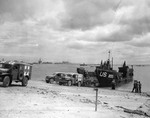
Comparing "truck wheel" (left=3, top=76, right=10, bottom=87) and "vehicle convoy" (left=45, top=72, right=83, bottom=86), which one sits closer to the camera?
"truck wheel" (left=3, top=76, right=10, bottom=87)

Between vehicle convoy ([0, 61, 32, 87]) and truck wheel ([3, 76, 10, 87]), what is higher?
vehicle convoy ([0, 61, 32, 87])

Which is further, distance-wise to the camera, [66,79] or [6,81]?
[66,79]

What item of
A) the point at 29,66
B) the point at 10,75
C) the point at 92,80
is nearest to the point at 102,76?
the point at 92,80

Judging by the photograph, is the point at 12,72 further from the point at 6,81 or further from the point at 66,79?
A: the point at 66,79

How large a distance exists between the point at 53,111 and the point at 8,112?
1.97 metres

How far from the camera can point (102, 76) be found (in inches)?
1633

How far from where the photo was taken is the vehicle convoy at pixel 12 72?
17.6 metres

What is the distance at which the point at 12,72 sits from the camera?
1839 cm

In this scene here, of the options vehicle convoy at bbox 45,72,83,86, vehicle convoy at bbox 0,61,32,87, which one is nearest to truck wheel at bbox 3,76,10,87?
vehicle convoy at bbox 0,61,32,87

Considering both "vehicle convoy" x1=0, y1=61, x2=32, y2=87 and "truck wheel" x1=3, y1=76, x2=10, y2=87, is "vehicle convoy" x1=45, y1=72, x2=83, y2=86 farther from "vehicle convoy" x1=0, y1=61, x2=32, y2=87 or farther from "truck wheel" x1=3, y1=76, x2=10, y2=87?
"truck wheel" x1=3, y1=76, x2=10, y2=87

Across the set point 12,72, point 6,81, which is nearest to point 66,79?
point 12,72

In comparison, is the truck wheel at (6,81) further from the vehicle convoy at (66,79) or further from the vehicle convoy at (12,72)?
the vehicle convoy at (66,79)

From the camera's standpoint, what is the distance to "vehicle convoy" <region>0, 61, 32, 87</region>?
1762 cm

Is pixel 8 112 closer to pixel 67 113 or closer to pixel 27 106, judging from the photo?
pixel 27 106
